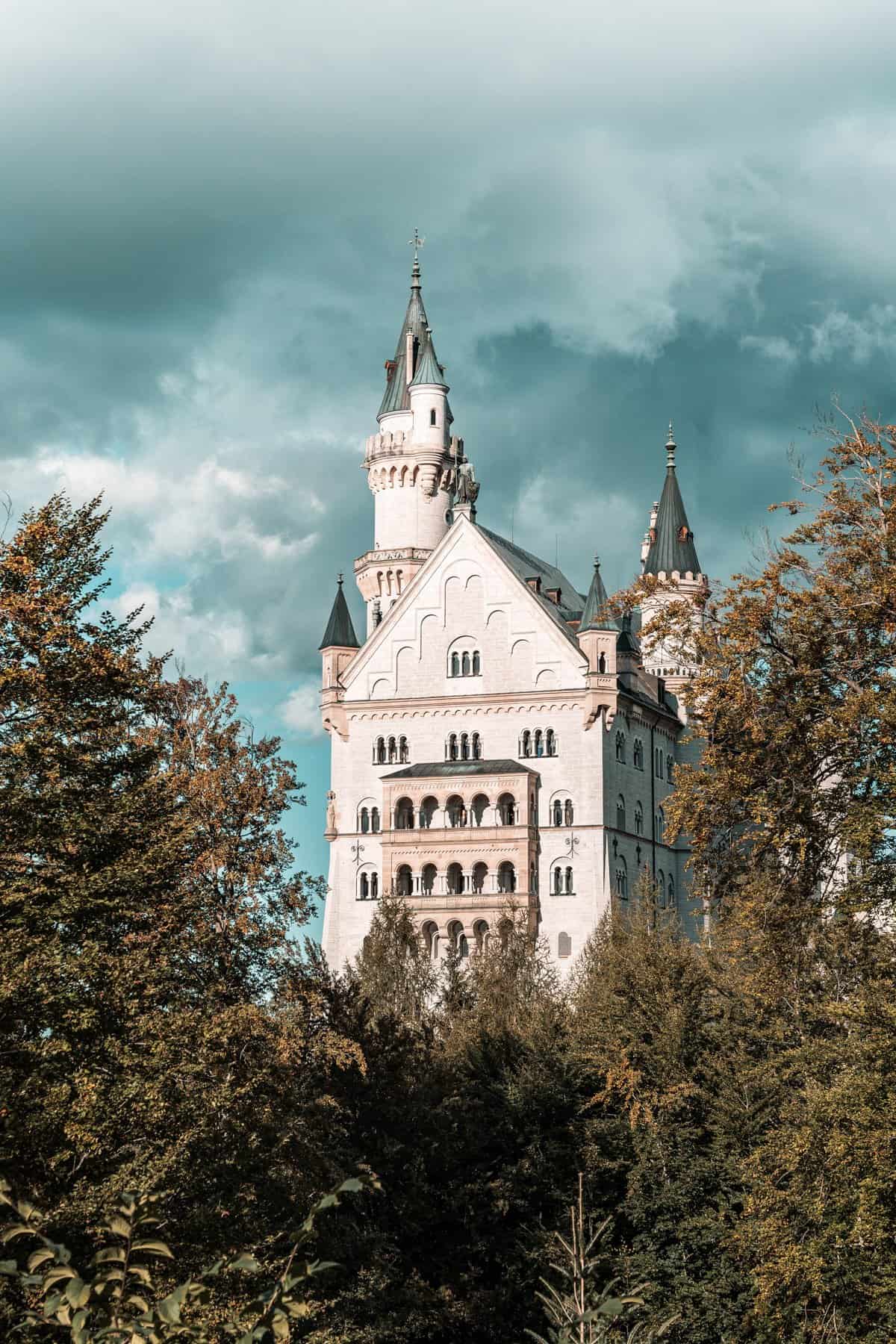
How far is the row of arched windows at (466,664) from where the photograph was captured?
335 feet

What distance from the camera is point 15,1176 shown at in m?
27.1

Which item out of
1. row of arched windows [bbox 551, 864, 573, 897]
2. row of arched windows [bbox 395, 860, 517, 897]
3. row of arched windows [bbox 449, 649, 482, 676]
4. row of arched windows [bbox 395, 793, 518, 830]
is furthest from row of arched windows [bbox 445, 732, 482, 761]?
row of arched windows [bbox 551, 864, 573, 897]

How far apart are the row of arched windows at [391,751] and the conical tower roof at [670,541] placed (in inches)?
947

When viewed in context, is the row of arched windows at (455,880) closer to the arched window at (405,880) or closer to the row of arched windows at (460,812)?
the arched window at (405,880)

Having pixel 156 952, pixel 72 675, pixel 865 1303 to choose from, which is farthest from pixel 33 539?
pixel 865 1303

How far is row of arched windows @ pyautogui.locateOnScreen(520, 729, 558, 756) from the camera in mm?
99500

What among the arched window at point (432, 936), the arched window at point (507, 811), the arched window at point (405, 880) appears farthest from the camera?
the arched window at point (405, 880)

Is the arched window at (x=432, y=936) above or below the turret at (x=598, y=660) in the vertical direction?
below

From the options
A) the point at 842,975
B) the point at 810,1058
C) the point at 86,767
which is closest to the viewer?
the point at 86,767

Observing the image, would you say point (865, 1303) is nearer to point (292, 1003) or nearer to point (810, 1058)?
point (810, 1058)

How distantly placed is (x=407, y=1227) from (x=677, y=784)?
15.9 m

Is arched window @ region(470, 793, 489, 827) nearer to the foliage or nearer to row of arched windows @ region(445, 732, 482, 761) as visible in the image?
row of arched windows @ region(445, 732, 482, 761)

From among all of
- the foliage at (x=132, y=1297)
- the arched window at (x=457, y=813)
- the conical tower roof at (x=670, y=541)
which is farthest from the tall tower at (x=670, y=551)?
the foliage at (x=132, y=1297)

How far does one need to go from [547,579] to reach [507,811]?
22729 millimetres
